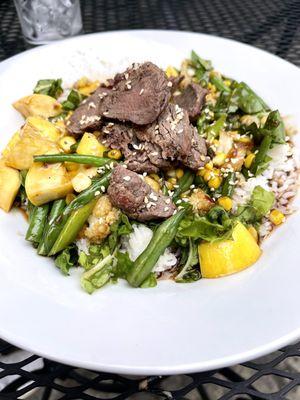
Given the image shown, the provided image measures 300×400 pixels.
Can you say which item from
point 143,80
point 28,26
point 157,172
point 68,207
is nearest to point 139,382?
point 68,207

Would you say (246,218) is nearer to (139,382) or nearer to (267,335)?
(267,335)

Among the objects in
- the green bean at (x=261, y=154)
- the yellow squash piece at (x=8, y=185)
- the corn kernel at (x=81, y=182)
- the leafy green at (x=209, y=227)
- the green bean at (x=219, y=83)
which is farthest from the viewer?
the green bean at (x=219, y=83)

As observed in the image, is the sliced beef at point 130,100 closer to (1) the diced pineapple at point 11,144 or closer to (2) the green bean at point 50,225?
(1) the diced pineapple at point 11,144

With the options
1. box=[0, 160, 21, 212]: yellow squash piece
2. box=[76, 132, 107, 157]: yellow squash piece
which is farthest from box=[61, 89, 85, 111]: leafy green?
box=[0, 160, 21, 212]: yellow squash piece

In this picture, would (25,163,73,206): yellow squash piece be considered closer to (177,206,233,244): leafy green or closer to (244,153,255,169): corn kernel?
(177,206,233,244): leafy green

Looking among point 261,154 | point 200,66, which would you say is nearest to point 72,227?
point 261,154

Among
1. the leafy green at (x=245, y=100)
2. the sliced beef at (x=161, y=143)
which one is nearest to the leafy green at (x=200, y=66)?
the leafy green at (x=245, y=100)

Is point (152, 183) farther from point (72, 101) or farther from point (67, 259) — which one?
point (72, 101)
